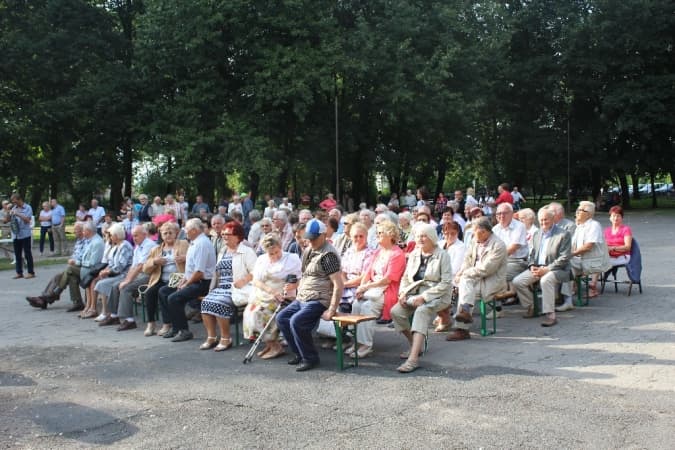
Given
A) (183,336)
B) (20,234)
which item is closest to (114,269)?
(183,336)

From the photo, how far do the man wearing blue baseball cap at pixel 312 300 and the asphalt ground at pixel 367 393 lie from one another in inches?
9.1

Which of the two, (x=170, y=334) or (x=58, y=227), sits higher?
(x=58, y=227)

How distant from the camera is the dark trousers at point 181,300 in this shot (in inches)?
311

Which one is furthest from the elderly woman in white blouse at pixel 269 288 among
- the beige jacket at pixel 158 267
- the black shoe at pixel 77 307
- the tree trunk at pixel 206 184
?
the tree trunk at pixel 206 184

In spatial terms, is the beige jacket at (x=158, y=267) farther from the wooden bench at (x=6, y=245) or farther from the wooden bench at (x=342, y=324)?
the wooden bench at (x=6, y=245)

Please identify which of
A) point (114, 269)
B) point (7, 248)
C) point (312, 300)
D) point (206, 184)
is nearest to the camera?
point (312, 300)

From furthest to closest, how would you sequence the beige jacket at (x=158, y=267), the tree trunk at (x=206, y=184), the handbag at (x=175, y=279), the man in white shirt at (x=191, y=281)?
the tree trunk at (x=206, y=184)
the beige jacket at (x=158, y=267)
the handbag at (x=175, y=279)
the man in white shirt at (x=191, y=281)

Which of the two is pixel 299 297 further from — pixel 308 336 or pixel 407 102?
pixel 407 102

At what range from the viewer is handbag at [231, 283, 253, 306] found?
7.41 metres

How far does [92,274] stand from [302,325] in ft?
15.6

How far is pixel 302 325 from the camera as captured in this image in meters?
6.41

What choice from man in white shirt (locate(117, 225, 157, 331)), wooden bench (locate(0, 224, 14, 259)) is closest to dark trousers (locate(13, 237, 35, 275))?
wooden bench (locate(0, 224, 14, 259))

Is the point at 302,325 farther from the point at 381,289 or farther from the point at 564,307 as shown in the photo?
the point at 564,307

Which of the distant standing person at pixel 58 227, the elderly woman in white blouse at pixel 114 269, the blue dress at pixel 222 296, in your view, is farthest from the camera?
the distant standing person at pixel 58 227
